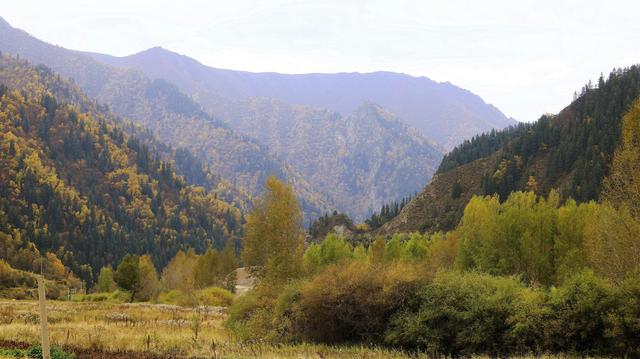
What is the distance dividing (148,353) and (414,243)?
227 ft

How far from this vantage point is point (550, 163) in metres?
155

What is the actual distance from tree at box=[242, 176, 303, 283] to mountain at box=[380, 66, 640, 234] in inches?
4259

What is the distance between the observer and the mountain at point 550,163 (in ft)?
459

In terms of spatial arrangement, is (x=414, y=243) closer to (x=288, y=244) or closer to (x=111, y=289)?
(x=288, y=244)

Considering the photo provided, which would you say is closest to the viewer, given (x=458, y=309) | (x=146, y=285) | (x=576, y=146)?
(x=458, y=309)

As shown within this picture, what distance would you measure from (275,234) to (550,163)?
137535mm

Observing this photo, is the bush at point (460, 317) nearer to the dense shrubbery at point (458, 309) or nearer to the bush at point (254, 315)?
the dense shrubbery at point (458, 309)

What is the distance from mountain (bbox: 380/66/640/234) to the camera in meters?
140

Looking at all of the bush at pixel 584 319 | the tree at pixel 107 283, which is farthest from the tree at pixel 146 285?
the bush at pixel 584 319

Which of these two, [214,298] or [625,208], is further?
[214,298]

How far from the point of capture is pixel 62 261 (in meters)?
156

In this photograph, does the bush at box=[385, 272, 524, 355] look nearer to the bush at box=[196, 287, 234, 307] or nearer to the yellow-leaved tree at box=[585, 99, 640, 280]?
the yellow-leaved tree at box=[585, 99, 640, 280]

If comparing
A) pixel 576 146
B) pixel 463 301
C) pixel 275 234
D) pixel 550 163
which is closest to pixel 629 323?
pixel 463 301

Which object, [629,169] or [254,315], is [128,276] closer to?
[254,315]
